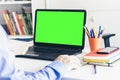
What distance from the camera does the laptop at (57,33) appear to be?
1.86m

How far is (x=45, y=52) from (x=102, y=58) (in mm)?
484

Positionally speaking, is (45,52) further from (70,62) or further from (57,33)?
(70,62)

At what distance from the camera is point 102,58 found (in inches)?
60.1

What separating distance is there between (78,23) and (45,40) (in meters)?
0.31

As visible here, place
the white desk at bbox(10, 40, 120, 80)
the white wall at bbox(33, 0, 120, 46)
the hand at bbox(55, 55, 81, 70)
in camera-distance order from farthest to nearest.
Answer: the white wall at bbox(33, 0, 120, 46) → the hand at bbox(55, 55, 81, 70) → the white desk at bbox(10, 40, 120, 80)

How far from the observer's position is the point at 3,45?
1.22 m

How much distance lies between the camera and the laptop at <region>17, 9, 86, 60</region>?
1.86 m

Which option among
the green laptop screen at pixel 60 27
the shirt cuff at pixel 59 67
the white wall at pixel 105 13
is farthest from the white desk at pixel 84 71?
the white wall at pixel 105 13

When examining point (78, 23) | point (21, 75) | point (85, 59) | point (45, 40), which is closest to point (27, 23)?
point (45, 40)

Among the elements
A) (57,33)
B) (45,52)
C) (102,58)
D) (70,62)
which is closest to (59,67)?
(70,62)

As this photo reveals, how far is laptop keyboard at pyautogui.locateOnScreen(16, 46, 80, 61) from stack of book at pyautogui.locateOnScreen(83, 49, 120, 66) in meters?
0.24

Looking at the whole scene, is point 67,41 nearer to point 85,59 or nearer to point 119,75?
point 85,59

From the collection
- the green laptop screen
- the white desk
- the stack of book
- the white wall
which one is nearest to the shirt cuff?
the white desk

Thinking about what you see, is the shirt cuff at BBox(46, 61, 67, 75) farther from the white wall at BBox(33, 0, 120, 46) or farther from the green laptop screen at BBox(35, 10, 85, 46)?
the white wall at BBox(33, 0, 120, 46)
